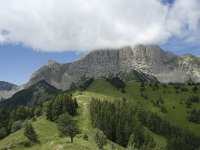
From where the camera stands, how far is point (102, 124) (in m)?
179

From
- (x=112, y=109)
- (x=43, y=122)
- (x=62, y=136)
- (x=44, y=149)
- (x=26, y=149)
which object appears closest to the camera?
(x=44, y=149)

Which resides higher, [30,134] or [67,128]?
[67,128]

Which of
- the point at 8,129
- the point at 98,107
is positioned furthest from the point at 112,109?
the point at 8,129

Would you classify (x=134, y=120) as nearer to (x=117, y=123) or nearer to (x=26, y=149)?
(x=117, y=123)

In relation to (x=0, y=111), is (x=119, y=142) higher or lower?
lower

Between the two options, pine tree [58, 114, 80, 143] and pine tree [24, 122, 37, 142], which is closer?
pine tree [58, 114, 80, 143]

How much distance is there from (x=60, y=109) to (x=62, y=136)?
183ft

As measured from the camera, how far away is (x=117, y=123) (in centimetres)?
18500

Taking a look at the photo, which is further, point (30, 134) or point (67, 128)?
point (30, 134)

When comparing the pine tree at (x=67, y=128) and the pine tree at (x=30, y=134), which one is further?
the pine tree at (x=30, y=134)

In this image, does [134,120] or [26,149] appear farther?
[134,120]

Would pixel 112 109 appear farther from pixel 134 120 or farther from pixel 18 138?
pixel 18 138

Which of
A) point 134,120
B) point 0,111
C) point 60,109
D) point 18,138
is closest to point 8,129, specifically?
point 0,111

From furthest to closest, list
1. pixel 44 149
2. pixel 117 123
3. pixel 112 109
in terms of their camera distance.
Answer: pixel 112 109 → pixel 117 123 → pixel 44 149
